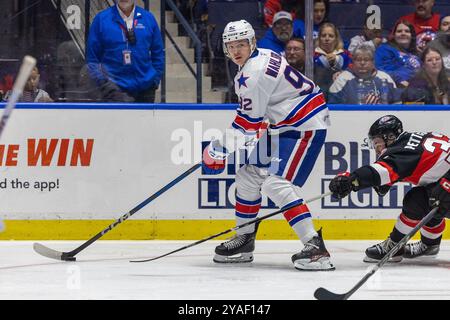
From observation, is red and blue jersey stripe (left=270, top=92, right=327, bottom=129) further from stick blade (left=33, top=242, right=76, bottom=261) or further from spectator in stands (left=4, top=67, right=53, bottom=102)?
spectator in stands (left=4, top=67, right=53, bottom=102)

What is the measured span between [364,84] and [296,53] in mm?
506

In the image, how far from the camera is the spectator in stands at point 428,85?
7.28 m

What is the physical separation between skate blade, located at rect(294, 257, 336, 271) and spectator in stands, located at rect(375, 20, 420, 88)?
2002 mm

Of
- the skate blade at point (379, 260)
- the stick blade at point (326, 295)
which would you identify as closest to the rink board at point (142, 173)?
the skate blade at point (379, 260)

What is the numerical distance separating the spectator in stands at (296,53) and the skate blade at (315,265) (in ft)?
6.05

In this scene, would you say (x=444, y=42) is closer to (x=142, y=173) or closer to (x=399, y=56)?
(x=399, y=56)

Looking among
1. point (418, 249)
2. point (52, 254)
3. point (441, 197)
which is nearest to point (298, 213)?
point (441, 197)

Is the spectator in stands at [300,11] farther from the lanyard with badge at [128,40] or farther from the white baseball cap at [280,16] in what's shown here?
the lanyard with badge at [128,40]

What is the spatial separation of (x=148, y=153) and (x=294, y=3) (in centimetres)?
139

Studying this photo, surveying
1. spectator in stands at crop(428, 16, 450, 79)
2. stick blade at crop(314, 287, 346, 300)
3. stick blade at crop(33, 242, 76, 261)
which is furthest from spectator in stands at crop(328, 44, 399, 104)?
stick blade at crop(314, 287, 346, 300)

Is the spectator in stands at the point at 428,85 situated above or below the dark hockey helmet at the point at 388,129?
above

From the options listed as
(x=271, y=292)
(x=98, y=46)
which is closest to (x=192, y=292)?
(x=271, y=292)

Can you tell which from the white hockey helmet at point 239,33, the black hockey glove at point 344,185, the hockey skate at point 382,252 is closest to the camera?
the black hockey glove at point 344,185

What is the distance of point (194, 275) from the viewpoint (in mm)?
5570
